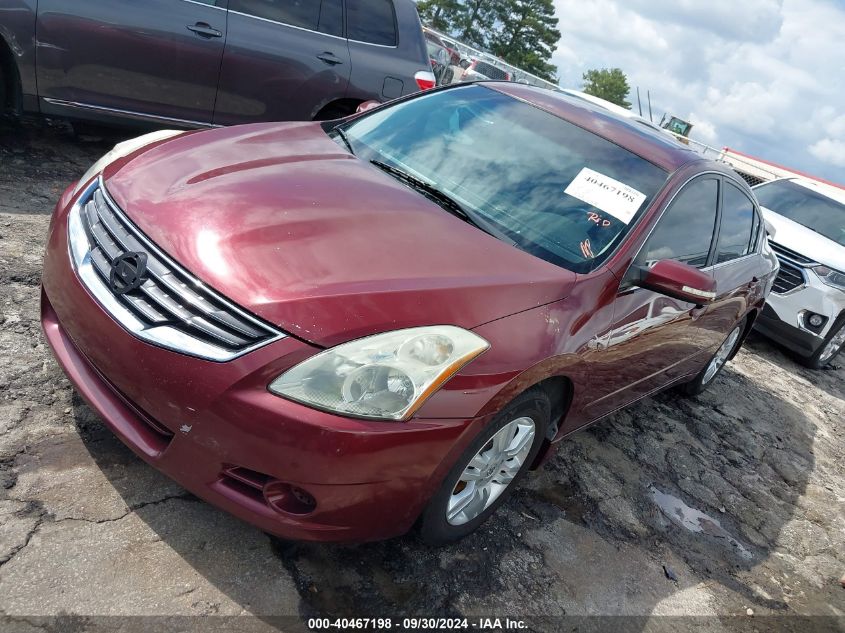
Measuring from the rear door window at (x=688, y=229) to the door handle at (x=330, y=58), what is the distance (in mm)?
3231

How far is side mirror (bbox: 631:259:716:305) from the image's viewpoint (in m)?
2.68

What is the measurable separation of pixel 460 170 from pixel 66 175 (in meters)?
3.21

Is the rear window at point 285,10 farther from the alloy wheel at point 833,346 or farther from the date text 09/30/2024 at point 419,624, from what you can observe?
the alloy wheel at point 833,346

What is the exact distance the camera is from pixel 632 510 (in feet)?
10.7

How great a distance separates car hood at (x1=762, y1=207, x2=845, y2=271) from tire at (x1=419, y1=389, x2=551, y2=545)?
476 cm

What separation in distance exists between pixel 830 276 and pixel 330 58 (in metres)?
4.98

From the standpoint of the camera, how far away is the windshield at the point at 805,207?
7.34 meters

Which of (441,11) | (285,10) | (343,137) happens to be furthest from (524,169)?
(441,11)

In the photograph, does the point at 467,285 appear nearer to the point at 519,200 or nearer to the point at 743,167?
the point at 519,200

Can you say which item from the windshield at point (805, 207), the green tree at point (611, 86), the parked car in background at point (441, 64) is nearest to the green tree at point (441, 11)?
the green tree at point (611, 86)

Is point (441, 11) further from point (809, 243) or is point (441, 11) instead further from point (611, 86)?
point (809, 243)

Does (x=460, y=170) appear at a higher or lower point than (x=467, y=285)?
higher

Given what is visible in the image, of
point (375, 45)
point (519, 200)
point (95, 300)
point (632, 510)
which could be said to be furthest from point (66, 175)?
point (632, 510)

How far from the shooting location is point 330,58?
5441 mm
